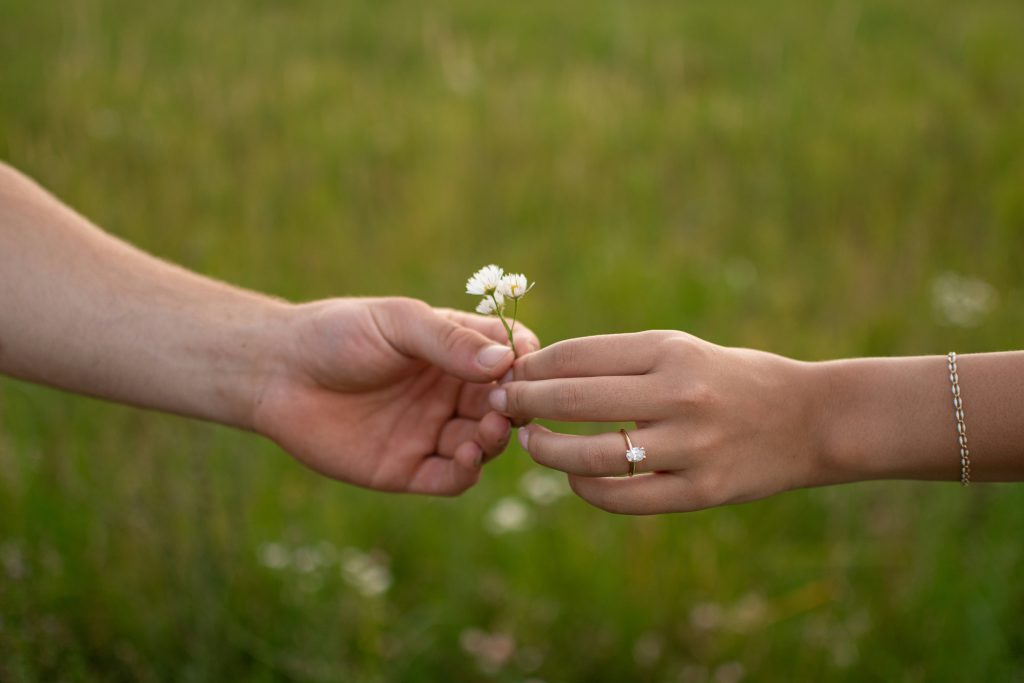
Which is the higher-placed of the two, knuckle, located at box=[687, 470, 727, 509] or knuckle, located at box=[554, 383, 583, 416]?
knuckle, located at box=[554, 383, 583, 416]

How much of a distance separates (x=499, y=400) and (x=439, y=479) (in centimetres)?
37

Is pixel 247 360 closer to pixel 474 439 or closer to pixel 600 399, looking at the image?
pixel 474 439

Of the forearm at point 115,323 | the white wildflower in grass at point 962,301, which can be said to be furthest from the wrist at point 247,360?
the white wildflower in grass at point 962,301

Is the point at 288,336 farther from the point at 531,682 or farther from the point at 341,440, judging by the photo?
the point at 531,682

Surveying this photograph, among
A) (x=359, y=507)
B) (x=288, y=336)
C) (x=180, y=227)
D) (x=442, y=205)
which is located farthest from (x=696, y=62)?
(x=288, y=336)

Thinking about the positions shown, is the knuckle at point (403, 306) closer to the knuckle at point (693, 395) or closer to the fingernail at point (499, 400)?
the fingernail at point (499, 400)

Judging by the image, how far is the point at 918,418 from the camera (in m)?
1.48

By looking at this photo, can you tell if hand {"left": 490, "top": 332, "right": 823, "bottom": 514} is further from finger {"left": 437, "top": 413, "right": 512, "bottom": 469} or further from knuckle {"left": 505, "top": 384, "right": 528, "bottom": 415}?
finger {"left": 437, "top": 413, "right": 512, "bottom": 469}

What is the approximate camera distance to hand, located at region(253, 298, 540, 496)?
174 cm

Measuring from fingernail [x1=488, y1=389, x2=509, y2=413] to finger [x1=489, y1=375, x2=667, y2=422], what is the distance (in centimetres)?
12

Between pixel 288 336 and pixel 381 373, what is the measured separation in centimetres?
22

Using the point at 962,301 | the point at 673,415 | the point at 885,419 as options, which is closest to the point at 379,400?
the point at 673,415

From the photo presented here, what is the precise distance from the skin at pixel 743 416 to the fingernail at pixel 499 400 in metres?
0.04

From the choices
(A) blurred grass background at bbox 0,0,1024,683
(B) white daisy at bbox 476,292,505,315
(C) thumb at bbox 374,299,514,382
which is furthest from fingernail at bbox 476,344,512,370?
(A) blurred grass background at bbox 0,0,1024,683
